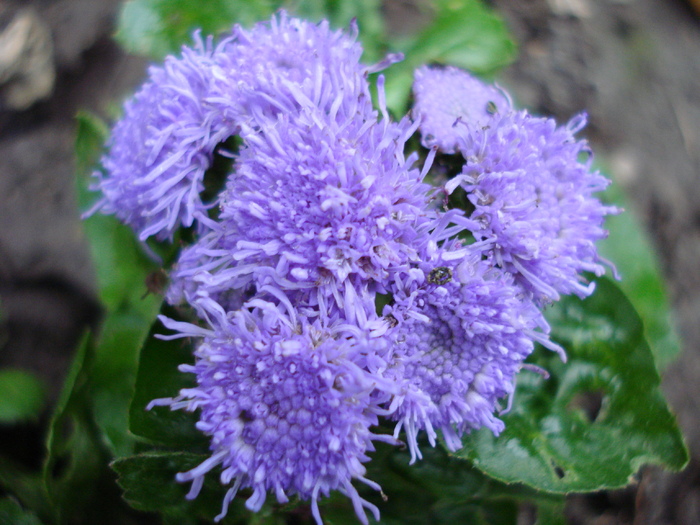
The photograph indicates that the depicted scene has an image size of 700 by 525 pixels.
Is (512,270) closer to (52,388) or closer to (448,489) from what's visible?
(448,489)

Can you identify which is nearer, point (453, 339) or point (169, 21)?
point (453, 339)

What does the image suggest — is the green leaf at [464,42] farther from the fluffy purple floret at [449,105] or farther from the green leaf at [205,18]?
the fluffy purple floret at [449,105]

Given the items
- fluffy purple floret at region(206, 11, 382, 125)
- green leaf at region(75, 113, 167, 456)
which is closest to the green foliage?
green leaf at region(75, 113, 167, 456)

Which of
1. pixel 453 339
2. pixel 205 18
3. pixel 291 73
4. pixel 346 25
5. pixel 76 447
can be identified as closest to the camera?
pixel 453 339

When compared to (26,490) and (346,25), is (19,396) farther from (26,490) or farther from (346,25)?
(346,25)

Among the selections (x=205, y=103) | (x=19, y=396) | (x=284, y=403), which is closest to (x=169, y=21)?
(x=205, y=103)
